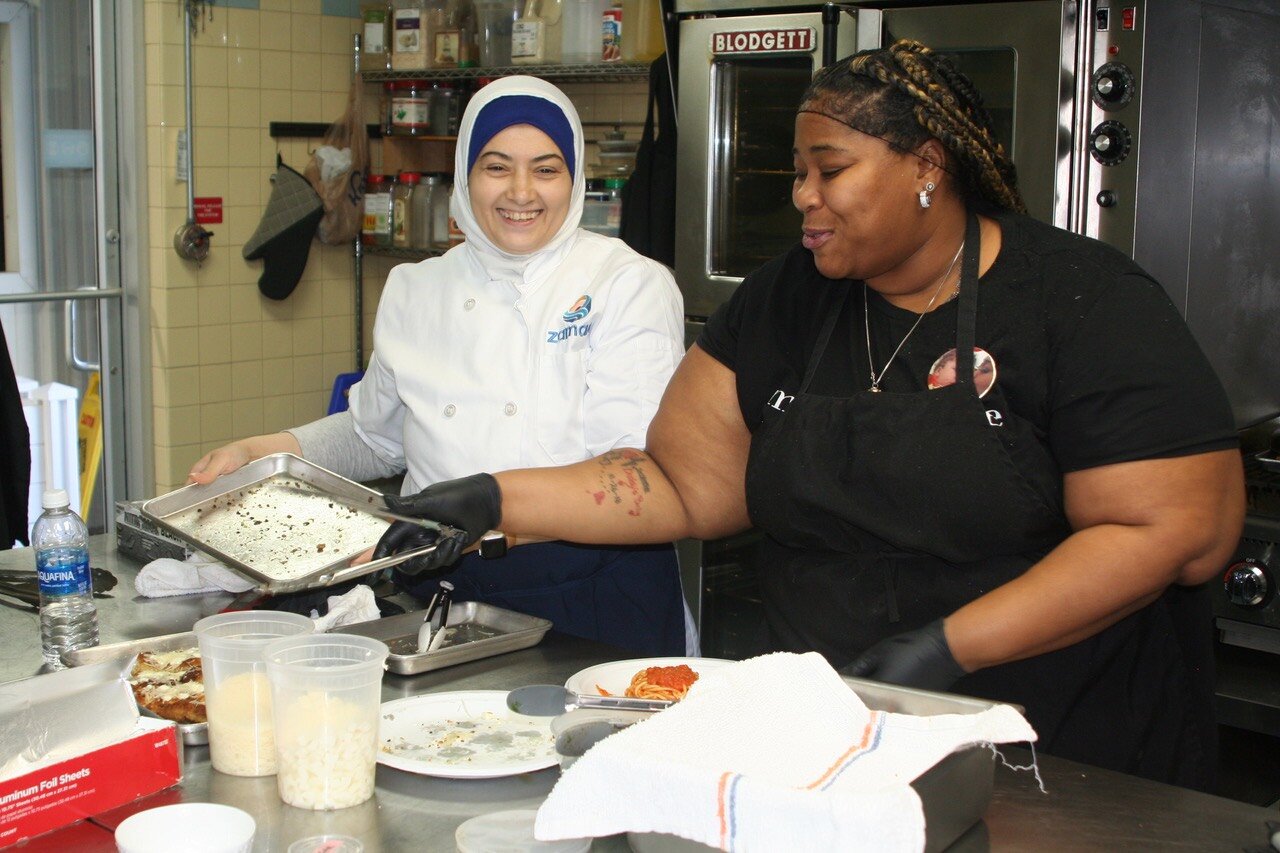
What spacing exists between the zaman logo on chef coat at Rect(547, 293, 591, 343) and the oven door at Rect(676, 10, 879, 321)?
1.18 meters

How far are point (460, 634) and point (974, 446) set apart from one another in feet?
2.71

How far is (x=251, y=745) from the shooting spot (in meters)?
1.56

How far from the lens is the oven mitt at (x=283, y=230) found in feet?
15.9

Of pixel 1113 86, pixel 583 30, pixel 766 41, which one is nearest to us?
pixel 1113 86

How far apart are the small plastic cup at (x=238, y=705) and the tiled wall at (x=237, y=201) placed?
3.26m

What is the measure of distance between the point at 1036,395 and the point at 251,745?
1.11 m

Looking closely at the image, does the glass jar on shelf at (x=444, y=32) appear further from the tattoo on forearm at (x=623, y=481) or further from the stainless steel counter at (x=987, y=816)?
the stainless steel counter at (x=987, y=816)

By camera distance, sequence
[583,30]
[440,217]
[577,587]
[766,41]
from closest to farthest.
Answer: [577,587] → [766,41] → [583,30] → [440,217]

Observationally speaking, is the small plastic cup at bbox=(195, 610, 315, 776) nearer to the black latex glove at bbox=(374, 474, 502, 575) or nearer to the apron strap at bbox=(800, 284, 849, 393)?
the black latex glove at bbox=(374, 474, 502, 575)

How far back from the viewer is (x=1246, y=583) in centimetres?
285

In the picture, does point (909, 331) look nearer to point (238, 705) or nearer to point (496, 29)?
point (238, 705)

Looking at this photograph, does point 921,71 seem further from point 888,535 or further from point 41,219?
point 41,219

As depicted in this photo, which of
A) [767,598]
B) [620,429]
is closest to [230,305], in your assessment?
[620,429]

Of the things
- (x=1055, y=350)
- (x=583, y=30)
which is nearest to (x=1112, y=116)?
(x=1055, y=350)
